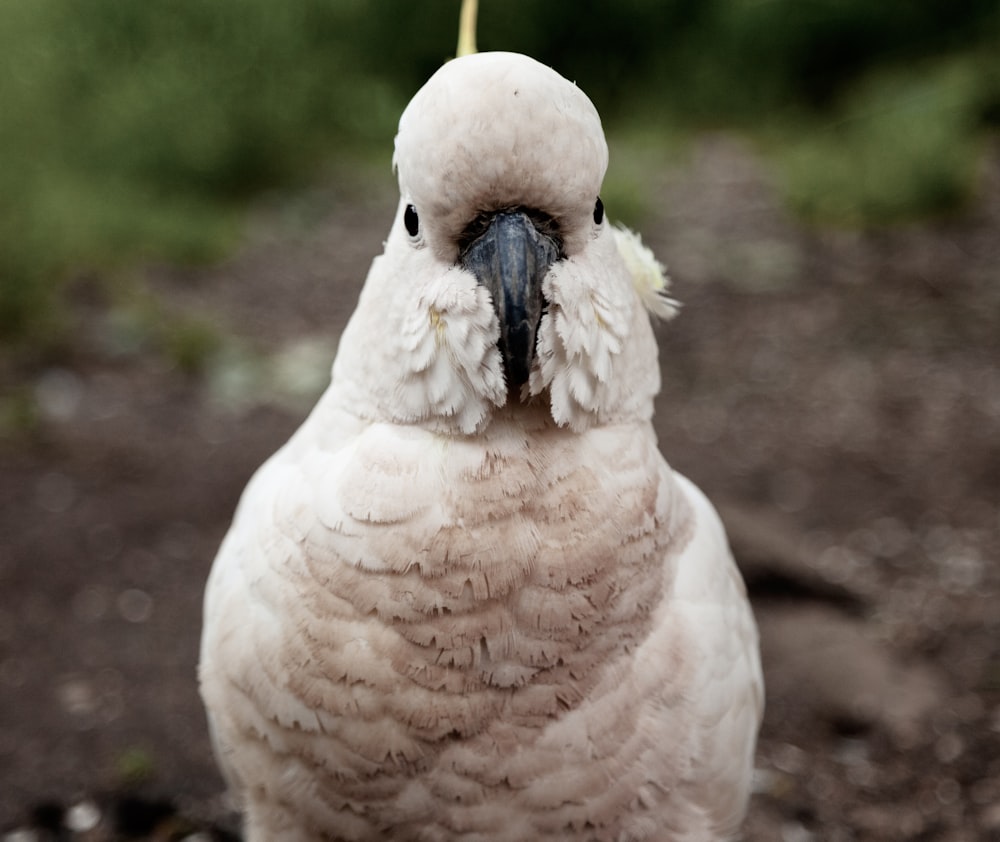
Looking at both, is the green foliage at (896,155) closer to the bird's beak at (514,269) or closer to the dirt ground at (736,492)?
the dirt ground at (736,492)

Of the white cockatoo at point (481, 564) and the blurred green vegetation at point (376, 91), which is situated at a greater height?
the blurred green vegetation at point (376, 91)

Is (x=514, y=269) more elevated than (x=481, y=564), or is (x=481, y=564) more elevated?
(x=514, y=269)

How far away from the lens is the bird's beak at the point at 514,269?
141cm

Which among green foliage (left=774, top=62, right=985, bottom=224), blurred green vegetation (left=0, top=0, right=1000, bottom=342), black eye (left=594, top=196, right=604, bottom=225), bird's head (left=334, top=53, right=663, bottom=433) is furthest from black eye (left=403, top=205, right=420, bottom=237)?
green foliage (left=774, top=62, right=985, bottom=224)

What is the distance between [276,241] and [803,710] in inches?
159

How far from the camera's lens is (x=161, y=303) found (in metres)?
5.09

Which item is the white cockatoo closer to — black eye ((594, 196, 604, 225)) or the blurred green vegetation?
black eye ((594, 196, 604, 225))

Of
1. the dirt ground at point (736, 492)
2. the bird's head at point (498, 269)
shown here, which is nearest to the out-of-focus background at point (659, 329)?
the dirt ground at point (736, 492)

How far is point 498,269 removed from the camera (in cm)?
141

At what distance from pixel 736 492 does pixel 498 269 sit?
2.62 m

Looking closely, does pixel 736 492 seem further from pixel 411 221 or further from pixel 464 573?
pixel 411 221

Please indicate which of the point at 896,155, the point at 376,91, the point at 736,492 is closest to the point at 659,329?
the point at 736,492

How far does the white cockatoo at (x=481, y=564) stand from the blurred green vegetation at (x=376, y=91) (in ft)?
12.0

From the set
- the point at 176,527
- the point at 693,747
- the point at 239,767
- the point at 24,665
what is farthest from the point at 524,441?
the point at 176,527
